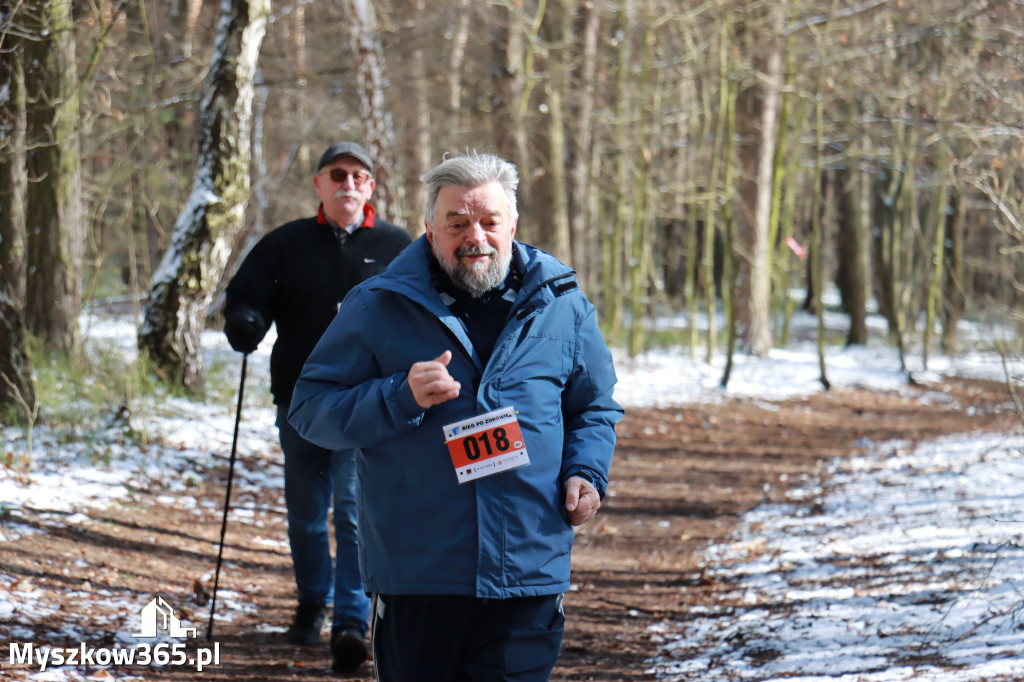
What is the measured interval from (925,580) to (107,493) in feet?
17.6

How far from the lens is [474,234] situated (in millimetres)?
2895

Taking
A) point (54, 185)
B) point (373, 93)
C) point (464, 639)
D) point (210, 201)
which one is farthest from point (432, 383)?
point (373, 93)

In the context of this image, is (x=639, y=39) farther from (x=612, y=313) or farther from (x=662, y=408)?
(x=662, y=408)

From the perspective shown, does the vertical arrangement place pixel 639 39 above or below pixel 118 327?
above

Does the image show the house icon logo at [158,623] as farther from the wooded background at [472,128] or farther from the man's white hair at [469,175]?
the man's white hair at [469,175]

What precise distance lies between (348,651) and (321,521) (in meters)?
0.68

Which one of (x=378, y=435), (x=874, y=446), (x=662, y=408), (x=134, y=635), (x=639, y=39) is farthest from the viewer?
(x=639, y=39)

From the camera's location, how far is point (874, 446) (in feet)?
39.6

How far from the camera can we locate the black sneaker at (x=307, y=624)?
5.12 meters

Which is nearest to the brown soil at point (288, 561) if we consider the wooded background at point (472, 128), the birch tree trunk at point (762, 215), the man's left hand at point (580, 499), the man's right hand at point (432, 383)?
the wooded background at point (472, 128)

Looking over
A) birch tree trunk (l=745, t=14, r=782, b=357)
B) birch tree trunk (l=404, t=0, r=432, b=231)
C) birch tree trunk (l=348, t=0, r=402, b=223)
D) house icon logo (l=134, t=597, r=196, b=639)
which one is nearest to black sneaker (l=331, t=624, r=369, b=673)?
house icon logo (l=134, t=597, r=196, b=639)

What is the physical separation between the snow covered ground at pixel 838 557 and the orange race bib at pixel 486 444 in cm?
252

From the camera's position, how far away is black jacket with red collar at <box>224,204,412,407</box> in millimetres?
4875

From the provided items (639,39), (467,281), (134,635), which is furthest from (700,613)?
(639,39)
